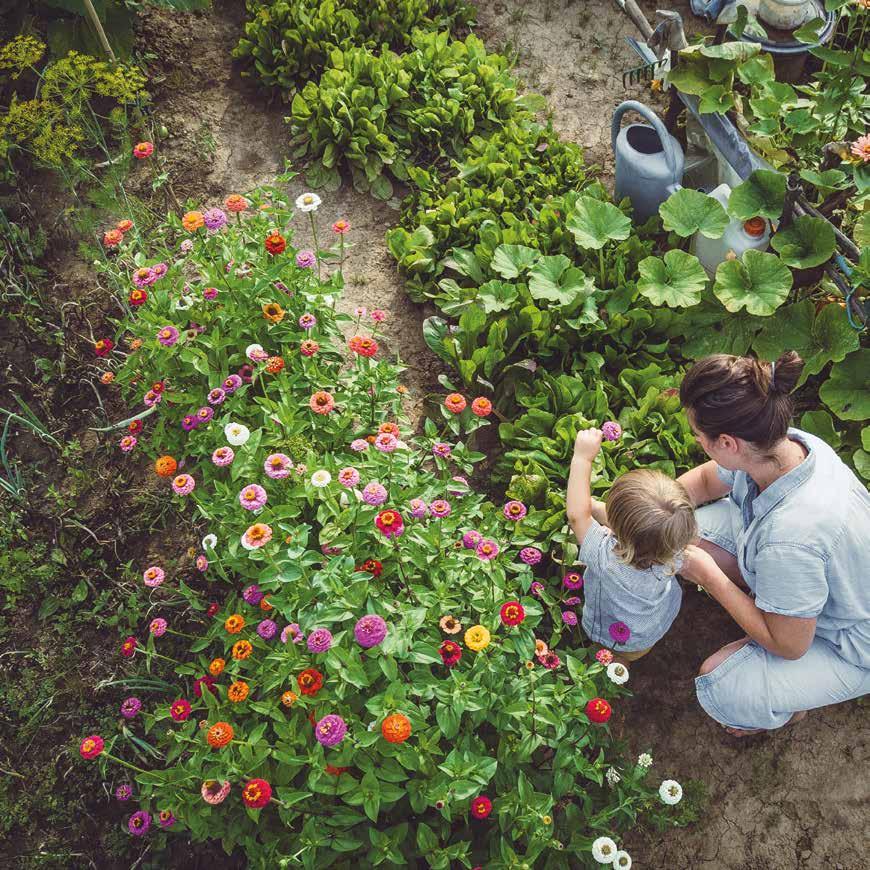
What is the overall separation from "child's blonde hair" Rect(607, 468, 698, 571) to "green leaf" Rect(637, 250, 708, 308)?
1.26m

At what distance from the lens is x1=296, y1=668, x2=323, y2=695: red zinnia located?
1.89 meters

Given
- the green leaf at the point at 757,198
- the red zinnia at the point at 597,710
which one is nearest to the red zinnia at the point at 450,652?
the red zinnia at the point at 597,710

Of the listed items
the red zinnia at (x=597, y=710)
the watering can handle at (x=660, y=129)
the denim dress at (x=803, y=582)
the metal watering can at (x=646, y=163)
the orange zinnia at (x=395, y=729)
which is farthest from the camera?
the metal watering can at (x=646, y=163)

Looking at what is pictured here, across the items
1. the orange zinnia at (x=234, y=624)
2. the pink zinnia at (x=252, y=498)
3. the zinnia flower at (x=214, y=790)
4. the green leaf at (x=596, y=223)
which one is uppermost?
the pink zinnia at (x=252, y=498)

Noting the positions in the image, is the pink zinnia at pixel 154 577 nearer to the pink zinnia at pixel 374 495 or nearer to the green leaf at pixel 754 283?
the pink zinnia at pixel 374 495

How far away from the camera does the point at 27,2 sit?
418 cm

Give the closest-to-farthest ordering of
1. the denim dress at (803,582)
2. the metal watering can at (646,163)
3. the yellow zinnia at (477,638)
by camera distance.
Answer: the yellow zinnia at (477,638) < the denim dress at (803,582) < the metal watering can at (646,163)

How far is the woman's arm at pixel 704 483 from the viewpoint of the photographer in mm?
2615

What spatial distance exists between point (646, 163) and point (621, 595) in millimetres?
2150

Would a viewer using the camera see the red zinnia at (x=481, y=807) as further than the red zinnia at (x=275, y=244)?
No

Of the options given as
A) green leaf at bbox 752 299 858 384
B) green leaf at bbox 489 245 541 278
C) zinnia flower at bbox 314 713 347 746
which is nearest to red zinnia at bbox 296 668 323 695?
zinnia flower at bbox 314 713 347 746

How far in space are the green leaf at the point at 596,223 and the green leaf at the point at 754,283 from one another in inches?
19.3

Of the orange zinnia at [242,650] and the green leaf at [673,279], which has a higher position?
the green leaf at [673,279]

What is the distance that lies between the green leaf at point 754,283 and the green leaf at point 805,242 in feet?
0.30
